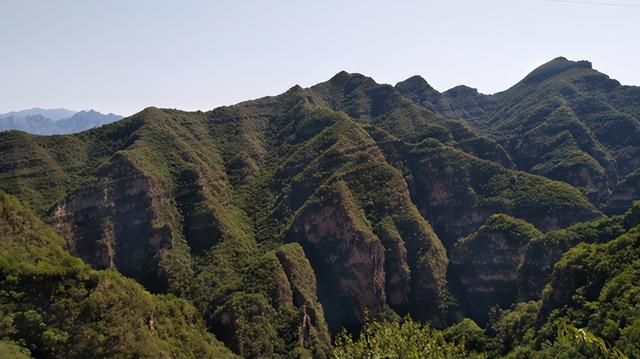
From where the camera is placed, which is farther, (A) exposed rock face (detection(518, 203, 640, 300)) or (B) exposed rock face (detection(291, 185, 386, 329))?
(B) exposed rock face (detection(291, 185, 386, 329))

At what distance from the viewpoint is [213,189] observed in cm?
15812

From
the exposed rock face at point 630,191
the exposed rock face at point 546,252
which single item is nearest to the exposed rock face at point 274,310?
the exposed rock face at point 546,252

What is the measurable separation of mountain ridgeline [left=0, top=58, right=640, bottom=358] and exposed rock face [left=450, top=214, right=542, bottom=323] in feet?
1.42

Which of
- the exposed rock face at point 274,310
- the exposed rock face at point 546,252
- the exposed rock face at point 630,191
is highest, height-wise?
the exposed rock face at point 630,191

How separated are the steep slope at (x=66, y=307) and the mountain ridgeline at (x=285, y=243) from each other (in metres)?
0.32

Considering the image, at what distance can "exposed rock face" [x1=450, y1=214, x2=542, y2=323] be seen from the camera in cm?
14650

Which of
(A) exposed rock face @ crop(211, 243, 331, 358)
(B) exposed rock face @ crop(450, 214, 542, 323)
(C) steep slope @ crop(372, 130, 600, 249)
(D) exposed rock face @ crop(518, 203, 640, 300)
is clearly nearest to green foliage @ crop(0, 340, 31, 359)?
(A) exposed rock face @ crop(211, 243, 331, 358)

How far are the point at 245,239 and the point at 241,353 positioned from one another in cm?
4066

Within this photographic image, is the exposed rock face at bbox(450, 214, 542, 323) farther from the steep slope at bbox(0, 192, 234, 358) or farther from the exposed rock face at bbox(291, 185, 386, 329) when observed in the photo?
the steep slope at bbox(0, 192, 234, 358)

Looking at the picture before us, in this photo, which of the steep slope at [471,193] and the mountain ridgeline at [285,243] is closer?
the mountain ridgeline at [285,243]

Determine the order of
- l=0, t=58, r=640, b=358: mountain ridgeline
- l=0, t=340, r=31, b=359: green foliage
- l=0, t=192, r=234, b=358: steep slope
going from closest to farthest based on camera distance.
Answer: l=0, t=340, r=31, b=359: green foliage < l=0, t=192, r=234, b=358: steep slope < l=0, t=58, r=640, b=358: mountain ridgeline

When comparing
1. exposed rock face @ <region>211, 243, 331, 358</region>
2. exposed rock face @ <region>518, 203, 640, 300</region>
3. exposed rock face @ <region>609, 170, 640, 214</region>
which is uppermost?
exposed rock face @ <region>609, 170, 640, 214</region>

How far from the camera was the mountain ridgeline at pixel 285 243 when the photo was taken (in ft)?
259

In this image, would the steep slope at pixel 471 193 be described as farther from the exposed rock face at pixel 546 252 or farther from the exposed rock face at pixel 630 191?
the exposed rock face at pixel 546 252
